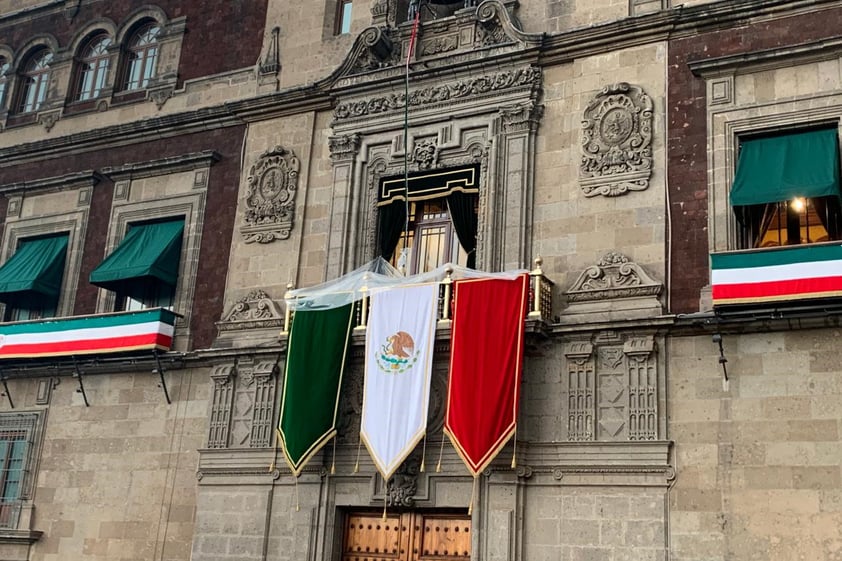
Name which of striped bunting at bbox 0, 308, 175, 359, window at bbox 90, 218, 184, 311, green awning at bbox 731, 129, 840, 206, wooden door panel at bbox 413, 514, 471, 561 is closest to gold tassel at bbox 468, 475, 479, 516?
wooden door panel at bbox 413, 514, 471, 561

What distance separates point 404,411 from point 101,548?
680 centimetres

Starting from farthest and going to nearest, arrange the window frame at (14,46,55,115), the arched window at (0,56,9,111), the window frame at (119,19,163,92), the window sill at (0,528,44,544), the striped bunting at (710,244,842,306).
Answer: the arched window at (0,56,9,111)
the window frame at (14,46,55,115)
the window frame at (119,19,163,92)
the window sill at (0,528,44,544)
the striped bunting at (710,244,842,306)

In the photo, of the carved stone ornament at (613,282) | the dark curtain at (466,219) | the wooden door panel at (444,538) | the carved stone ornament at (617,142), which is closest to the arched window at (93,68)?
the dark curtain at (466,219)

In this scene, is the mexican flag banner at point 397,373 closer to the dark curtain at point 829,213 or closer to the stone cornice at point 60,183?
the dark curtain at point 829,213

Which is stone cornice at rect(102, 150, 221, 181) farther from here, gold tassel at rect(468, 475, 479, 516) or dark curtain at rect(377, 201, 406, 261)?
gold tassel at rect(468, 475, 479, 516)

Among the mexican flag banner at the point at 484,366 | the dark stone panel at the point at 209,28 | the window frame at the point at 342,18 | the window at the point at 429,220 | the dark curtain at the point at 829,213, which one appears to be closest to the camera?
the dark curtain at the point at 829,213

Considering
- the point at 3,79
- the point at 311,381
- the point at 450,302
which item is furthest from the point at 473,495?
the point at 3,79

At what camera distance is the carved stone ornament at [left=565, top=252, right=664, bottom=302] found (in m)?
15.4

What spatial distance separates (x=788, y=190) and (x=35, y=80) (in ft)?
59.0

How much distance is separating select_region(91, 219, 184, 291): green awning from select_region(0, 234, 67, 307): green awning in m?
1.42

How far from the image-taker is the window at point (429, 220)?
17672 mm

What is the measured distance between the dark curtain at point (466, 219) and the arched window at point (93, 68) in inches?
398

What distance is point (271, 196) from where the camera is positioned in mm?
19656

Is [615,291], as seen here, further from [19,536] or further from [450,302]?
[19,536]
